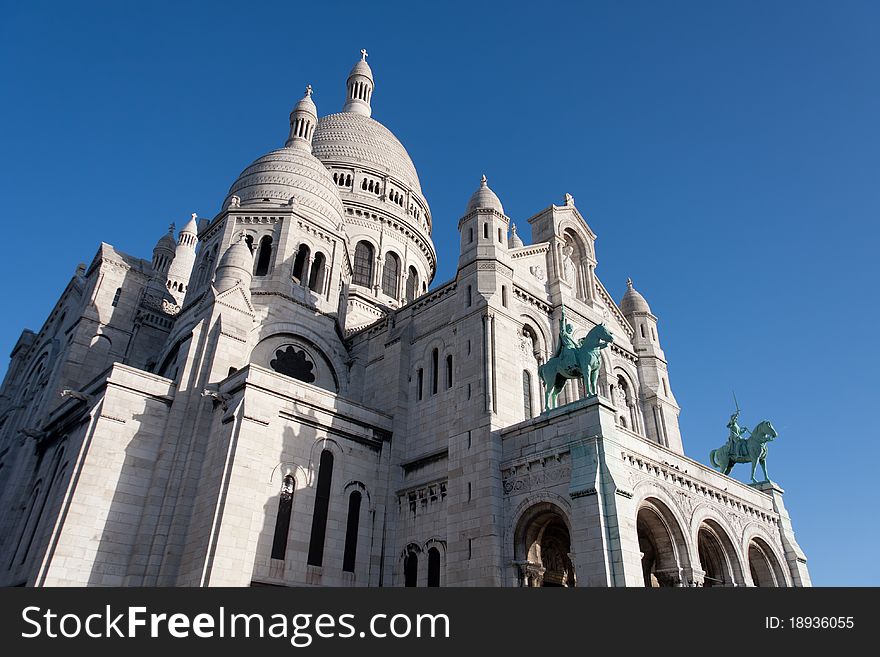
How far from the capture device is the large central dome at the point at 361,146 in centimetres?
5394

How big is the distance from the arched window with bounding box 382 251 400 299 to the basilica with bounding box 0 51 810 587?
9109 millimetres

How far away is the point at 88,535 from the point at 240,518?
5.24 metres

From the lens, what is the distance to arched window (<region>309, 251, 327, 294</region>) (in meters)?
36.4

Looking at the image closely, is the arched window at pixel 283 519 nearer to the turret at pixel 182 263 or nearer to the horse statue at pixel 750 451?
the horse statue at pixel 750 451

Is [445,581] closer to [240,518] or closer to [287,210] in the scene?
[240,518]

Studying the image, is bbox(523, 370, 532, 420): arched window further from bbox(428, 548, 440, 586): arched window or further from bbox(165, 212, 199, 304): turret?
bbox(165, 212, 199, 304): turret

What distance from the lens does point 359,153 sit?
Answer: 54.3 m

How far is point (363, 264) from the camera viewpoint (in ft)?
159

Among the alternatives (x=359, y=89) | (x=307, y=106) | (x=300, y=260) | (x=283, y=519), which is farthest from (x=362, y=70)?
(x=283, y=519)

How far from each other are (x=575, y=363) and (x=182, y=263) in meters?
48.8

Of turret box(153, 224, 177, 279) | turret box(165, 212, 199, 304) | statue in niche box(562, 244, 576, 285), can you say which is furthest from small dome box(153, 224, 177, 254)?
statue in niche box(562, 244, 576, 285)

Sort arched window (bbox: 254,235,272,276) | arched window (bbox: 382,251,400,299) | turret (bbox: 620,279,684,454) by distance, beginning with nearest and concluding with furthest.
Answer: arched window (bbox: 254,235,272,276)
turret (bbox: 620,279,684,454)
arched window (bbox: 382,251,400,299)

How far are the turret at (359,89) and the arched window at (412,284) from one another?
21.1 metres
